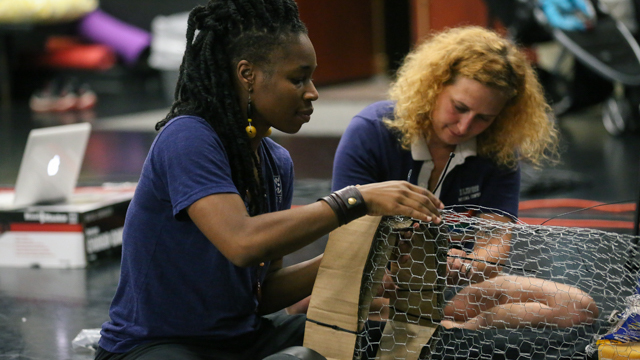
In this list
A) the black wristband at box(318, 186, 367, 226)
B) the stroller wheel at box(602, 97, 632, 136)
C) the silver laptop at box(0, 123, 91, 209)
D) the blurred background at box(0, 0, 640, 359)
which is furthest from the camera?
the stroller wheel at box(602, 97, 632, 136)

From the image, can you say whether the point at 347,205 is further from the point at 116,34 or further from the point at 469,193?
the point at 116,34

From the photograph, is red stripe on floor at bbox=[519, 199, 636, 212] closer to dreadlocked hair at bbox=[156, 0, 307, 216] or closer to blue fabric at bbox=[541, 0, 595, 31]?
blue fabric at bbox=[541, 0, 595, 31]

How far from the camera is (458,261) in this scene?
6.11 feet

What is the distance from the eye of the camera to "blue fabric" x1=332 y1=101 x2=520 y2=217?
2281 mm

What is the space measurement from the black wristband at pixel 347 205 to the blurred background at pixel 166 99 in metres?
1.19

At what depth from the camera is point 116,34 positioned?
32.3 ft

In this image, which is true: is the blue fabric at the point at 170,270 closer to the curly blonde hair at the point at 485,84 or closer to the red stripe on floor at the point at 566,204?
the curly blonde hair at the point at 485,84

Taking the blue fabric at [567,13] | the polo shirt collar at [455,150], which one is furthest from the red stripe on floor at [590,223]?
the blue fabric at [567,13]

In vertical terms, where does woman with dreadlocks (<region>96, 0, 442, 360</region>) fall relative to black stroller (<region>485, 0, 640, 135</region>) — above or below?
above

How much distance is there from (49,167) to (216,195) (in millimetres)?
2055

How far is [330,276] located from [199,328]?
1.07 ft

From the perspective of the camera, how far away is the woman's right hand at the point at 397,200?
5.12 feet

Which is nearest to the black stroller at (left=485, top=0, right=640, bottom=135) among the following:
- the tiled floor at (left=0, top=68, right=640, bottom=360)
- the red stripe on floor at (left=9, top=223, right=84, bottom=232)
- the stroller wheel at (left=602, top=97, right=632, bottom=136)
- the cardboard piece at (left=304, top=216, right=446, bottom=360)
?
the stroller wheel at (left=602, top=97, right=632, bottom=136)

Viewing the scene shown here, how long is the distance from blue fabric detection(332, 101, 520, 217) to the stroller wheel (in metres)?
3.98
